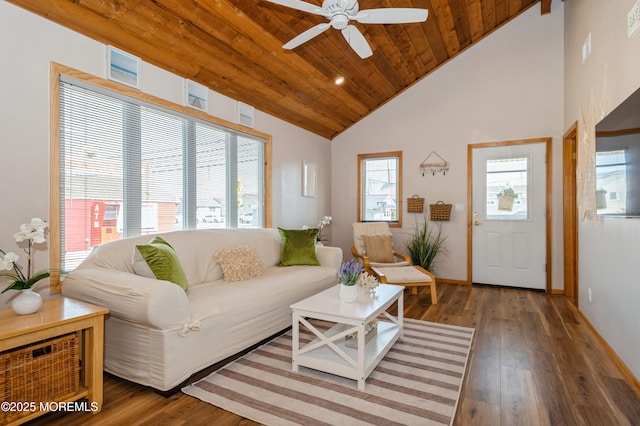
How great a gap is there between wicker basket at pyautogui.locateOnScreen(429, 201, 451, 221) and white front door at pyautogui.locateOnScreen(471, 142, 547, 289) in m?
0.36

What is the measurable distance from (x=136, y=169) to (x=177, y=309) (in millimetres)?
1545

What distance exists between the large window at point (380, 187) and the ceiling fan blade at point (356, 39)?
113 inches

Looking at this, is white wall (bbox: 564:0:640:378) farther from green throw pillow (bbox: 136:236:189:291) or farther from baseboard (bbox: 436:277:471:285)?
green throw pillow (bbox: 136:236:189:291)

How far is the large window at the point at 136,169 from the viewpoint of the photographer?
102 inches

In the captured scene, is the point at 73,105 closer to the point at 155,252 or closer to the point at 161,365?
the point at 155,252

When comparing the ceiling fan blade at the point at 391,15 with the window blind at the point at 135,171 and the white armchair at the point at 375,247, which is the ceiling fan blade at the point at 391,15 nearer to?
the window blind at the point at 135,171

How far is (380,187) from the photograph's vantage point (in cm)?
575

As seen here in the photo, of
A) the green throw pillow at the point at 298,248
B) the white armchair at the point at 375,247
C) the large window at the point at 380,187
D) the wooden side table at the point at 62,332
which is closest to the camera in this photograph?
the wooden side table at the point at 62,332

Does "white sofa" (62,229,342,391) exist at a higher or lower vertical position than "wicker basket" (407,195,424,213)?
lower

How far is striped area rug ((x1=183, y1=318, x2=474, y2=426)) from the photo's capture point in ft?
6.03

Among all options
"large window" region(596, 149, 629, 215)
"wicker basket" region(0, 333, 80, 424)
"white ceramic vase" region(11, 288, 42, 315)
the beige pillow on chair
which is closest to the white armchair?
the beige pillow on chair

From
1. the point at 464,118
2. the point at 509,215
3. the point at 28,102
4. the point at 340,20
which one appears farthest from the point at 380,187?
the point at 28,102

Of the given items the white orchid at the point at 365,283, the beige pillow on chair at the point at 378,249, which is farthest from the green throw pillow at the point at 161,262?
the beige pillow on chair at the point at 378,249

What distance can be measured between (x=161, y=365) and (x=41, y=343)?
1.94 feet
